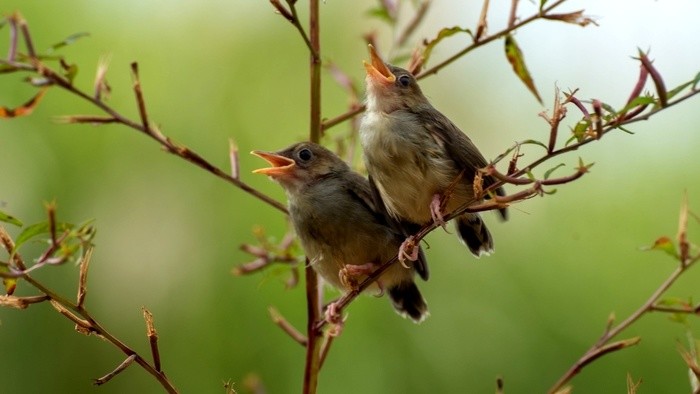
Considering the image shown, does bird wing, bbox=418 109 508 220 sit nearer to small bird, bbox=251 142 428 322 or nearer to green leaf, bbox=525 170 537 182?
small bird, bbox=251 142 428 322

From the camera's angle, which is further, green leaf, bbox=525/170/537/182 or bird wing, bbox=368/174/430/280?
bird wing, bbox=368/174/430/280

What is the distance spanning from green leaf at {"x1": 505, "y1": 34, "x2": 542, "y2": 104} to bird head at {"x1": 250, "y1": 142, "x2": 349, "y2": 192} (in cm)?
104

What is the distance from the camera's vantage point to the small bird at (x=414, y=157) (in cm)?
216

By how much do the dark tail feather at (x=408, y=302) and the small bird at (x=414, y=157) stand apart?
301mm

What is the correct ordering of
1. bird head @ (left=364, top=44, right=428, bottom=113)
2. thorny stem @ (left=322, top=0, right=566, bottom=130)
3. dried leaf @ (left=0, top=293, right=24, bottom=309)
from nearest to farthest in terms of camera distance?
1. dried leaf @ (left=0, top=293, right=24, bottom=309)
2. thorny stem @ (left=322, top=0, right=566, bottom=130)
3. bird head @ (left=364, top=44, right=428, bottom=113)

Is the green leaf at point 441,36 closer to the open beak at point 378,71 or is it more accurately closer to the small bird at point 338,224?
the open beak at point 378,71

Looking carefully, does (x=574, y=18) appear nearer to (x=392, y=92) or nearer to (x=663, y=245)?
(x=663, y=245)

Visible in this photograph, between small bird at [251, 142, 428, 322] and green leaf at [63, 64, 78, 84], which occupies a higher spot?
green leaf at [63, 64, 78, 84]

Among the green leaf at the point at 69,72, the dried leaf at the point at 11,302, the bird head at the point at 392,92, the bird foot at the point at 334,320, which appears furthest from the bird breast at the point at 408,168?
the dried leaf at the point at 11,302

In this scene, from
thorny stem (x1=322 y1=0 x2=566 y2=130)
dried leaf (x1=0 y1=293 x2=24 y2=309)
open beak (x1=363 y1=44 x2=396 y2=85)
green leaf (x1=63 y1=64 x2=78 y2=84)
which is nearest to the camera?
dried leaf (x1=0 y1=293 x2=24 y2=309)

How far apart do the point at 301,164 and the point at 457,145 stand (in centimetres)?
58

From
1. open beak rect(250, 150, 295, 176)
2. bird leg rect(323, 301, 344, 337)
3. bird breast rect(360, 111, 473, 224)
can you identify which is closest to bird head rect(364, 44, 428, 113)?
bird breast rect(360, 111, 473, 224)

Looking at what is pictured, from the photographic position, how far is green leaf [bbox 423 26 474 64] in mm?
1612

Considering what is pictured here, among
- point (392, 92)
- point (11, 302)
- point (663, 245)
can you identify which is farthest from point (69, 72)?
point (392, 92)
